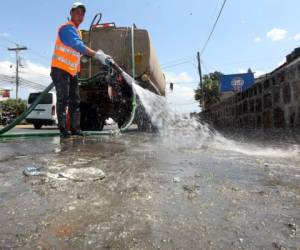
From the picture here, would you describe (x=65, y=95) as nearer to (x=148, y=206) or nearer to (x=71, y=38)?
(x=71, y=38)

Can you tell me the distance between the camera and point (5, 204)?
196cm

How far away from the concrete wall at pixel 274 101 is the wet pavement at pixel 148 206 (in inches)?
133

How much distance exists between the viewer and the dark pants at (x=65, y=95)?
5473 millimetres

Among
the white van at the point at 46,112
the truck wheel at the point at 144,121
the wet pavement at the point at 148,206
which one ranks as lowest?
the wet pavement at the point at 148,206

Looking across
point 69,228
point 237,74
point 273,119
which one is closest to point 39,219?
point 69,228

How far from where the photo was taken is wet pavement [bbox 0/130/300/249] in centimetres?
154

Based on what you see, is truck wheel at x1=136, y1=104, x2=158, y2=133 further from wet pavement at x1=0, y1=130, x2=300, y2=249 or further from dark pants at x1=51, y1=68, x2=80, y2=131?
wet pavement at x1=0, y1=130, x2=300, y2=249

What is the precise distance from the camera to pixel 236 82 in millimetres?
36156

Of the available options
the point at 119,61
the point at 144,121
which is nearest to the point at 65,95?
the point at 119,61

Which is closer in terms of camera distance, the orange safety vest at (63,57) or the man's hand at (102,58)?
the orange safety vest at (63,57)

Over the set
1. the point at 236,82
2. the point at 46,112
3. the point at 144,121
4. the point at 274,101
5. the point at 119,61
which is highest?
the point at 236,82

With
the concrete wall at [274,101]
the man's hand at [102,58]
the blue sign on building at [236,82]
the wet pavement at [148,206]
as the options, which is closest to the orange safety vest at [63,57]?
the man's hand at [102,58]

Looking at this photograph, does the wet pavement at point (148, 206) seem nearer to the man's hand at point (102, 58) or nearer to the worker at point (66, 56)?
the worker at point (66, 56)

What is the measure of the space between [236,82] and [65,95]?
106ft
